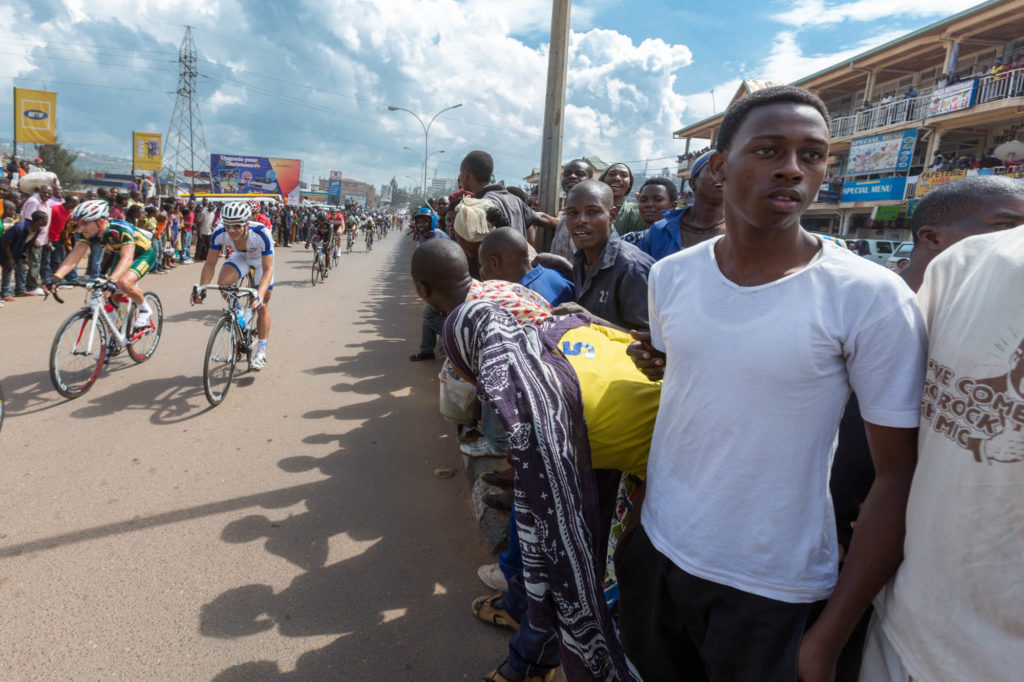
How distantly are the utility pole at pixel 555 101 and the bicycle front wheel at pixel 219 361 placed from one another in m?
3.44

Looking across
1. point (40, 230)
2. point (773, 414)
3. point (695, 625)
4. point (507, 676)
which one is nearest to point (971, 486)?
point (773, 414)

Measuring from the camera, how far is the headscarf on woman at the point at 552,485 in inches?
58.1

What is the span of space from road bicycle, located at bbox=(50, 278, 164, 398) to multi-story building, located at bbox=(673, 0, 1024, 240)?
18775 mm

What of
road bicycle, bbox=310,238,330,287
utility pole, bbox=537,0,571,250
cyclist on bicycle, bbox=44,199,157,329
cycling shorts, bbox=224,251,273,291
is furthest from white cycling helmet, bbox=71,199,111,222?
road bicycle, bbox=310,238,330,287

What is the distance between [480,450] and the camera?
13.8 ft

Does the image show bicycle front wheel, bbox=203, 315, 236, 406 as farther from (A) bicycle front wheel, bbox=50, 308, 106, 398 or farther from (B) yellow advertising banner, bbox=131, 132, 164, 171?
(B) yellow advertising banner, bbox=131, 132, 164, 171

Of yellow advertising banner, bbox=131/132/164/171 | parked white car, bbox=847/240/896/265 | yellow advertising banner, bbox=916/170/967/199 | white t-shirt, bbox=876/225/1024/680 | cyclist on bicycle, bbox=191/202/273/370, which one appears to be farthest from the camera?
yellow advertising banner, bbox=131/132/164/171

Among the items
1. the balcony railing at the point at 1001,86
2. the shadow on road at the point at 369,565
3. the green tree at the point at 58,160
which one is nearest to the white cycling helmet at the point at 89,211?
the shadow on road at the point at 369,565

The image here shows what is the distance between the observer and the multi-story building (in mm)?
17234

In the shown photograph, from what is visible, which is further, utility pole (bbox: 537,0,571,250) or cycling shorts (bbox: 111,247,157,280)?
cycling shorts (bbox: 111,247,157,280)

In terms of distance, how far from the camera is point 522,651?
2184 millimetres

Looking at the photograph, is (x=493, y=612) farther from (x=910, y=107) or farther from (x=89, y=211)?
(x=910, y=107)

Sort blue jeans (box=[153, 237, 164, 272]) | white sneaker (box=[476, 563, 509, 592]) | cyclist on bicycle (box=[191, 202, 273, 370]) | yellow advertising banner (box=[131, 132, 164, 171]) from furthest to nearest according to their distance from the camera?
1. yellow advertising banner (box=[131, 132, 164, 171])
2. blue jeans (box=[153, 237, 164, 272])
3. cyclist on bicycle (box=[191, 202, 273, 370])
4. white sneaker (box=[476, 563, 509, 592])

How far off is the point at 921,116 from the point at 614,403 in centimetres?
2549
